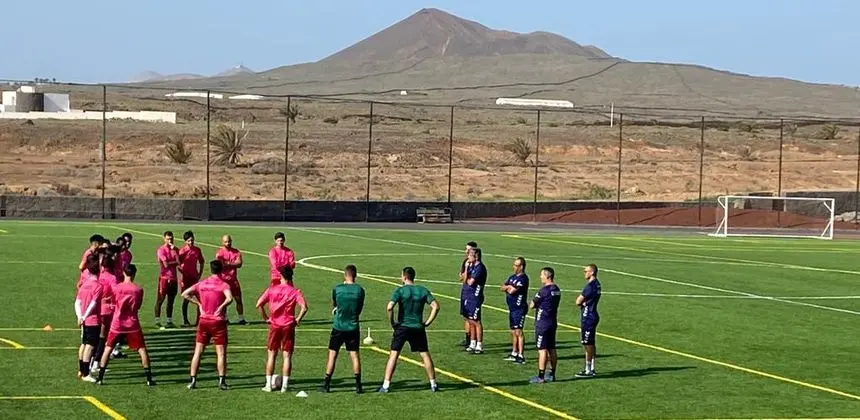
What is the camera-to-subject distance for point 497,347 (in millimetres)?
26156

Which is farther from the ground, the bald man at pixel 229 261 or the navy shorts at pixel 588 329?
the bald man at pixel 229 261

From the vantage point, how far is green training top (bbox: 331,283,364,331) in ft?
65.7

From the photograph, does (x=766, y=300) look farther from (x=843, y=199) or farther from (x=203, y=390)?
(x=843, y=199)

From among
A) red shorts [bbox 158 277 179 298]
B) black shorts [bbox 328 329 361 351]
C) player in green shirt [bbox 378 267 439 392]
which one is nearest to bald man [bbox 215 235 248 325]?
red shorts [bbox 158 277 179 298]

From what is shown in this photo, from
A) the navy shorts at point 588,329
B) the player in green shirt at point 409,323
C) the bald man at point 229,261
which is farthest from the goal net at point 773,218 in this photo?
the player in green shirt at point 409,323

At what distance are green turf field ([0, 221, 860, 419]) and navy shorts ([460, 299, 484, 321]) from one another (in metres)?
0.74

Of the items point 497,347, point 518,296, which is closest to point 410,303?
point 518,296

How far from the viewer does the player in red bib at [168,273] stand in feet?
88.0

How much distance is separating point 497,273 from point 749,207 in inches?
1547

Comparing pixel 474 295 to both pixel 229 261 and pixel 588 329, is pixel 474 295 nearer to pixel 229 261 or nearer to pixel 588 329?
pixel 588 329

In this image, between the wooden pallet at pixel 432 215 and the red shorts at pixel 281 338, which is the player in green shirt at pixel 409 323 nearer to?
the red shorts at pixel 281 338

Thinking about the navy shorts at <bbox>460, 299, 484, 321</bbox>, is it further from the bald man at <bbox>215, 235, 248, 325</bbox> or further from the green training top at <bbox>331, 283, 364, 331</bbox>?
the green training top at <bbox>331, 283, 364, 331</bbox>

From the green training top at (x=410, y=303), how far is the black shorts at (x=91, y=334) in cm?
450

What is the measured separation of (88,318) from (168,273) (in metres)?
→ 6.48
